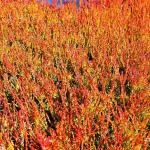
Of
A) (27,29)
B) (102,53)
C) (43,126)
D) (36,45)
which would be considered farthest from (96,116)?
→ (27,29)

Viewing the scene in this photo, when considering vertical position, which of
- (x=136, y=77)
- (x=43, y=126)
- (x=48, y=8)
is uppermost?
(x=48, y=8)

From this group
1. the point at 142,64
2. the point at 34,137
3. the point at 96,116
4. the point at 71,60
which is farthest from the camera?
the point at 71,60

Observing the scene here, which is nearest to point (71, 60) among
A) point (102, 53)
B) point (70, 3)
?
point (102, 53)

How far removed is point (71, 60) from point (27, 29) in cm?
124

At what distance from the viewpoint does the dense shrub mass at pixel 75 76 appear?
7.93ft

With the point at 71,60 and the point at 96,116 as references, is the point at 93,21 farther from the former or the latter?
the point at 96,116

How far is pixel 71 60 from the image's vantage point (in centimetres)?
369

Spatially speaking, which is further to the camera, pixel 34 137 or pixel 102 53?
pixel 102 53

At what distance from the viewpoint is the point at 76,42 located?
171 inches

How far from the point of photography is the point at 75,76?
3.45 m

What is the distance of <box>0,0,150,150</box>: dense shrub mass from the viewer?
7.93 ft

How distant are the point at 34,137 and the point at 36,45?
1.88m

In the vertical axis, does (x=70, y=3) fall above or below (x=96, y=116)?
above

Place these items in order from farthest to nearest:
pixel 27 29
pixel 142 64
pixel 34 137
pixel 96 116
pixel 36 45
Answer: pixel 27 29, pixel 36 45, pixel 142 64, pixel 96 116, pixel 34 137
